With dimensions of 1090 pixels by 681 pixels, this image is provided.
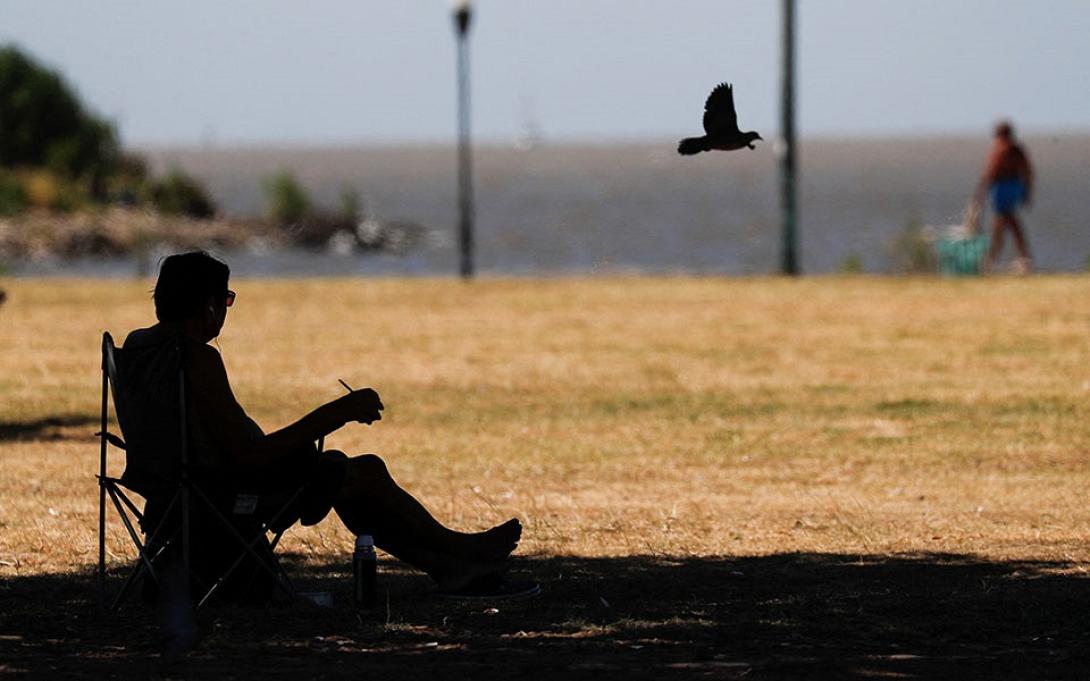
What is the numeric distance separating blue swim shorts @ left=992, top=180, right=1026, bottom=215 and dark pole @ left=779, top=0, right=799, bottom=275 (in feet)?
7.81

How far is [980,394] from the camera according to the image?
14547 millimetres

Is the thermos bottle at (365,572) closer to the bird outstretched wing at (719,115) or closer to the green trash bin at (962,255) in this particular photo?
the bird outstretched wing at (719,115)

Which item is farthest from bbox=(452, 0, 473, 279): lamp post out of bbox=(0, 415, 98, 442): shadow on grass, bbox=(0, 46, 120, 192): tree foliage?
bbox=(0, 46, 120, 192): tree foliage

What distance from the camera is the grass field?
697cm

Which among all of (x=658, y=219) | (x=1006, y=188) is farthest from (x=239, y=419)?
(x=658, y=219)

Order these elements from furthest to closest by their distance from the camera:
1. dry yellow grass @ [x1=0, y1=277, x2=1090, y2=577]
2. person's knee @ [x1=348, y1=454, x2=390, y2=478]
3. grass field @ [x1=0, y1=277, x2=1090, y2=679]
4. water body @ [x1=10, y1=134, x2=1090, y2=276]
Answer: water body @ [x1=10, y1=134, x2=1090, y2=276] < dry yellow grass @ [x1=0, y1=277, x2=1090, y2=577] < person's knee @ [x1=348, y1=454, x2=390, y2=478] < grass field @ [x1=0, y1=277, x2=1090, y2=679]

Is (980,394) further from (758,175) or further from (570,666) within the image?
(758,175)

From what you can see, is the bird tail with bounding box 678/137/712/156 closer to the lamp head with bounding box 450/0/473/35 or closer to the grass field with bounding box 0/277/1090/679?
the grass field with bounding box 0/277/1090/679

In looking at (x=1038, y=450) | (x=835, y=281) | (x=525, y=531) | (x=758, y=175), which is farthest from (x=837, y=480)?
(x=758, y=175)

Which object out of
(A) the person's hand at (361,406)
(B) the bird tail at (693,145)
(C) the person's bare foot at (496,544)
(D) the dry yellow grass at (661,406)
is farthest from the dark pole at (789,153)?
(A) the person's hand at (361,406)

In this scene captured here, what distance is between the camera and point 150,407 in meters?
7.11

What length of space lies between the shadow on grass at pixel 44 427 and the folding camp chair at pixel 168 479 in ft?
18.8

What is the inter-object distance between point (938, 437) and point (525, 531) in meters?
4.00

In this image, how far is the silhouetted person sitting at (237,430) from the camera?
7.08 meters
